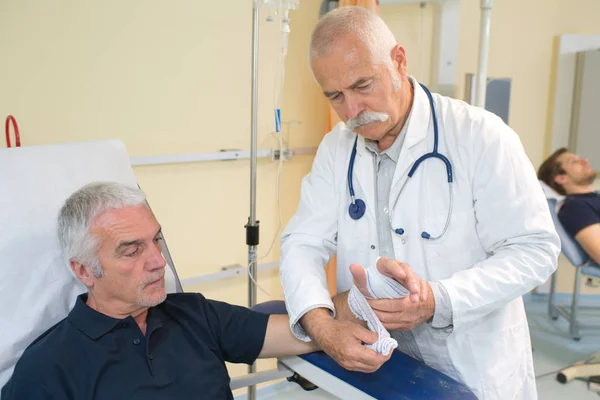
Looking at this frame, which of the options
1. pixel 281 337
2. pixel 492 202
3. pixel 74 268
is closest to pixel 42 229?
pixel 74 268

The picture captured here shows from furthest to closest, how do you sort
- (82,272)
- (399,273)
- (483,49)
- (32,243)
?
(483,49) < (32,243) < (82,272) < (399,273)

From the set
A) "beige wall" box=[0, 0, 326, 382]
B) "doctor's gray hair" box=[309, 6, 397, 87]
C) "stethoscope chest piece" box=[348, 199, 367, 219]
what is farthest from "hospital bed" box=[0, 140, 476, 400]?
"doctor's gray hair" box=[309, 6, 397, 87]

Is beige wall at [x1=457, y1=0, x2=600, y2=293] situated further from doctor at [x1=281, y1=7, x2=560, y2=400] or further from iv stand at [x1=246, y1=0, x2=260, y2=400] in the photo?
doctor at [x1=281, y1=7, x2=560, y2=400]

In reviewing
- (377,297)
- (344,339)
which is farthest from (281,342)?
(377,297)

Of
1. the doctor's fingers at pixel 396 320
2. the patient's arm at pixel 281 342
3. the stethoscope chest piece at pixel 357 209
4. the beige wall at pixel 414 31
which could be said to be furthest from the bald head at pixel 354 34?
the beige wall at pixel 414 31

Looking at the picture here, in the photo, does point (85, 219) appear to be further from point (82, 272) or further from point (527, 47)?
point (527, 47)

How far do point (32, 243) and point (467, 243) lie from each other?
1.13 metres

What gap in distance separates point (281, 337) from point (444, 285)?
1.64 feet

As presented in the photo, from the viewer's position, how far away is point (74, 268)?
1376 mm

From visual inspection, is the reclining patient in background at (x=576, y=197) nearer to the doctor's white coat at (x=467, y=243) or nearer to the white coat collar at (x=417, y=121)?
the doctor's white coat at (x=467, y=243)

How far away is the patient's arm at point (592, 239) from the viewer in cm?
289

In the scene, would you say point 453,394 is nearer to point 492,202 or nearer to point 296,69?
point 492,202

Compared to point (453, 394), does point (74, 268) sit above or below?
above

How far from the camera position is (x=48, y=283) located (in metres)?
1.48
